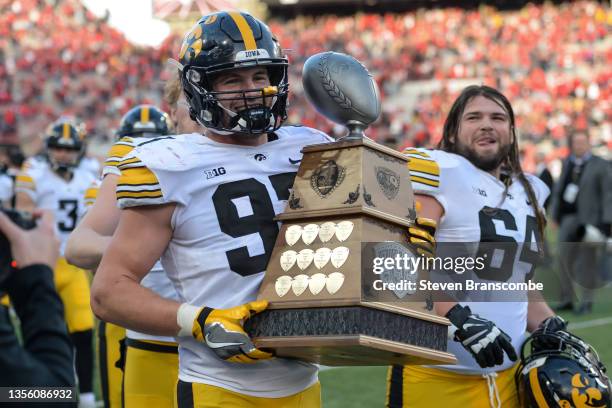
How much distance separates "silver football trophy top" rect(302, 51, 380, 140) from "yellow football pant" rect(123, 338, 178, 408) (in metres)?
1.49

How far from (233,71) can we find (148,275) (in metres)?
1.38

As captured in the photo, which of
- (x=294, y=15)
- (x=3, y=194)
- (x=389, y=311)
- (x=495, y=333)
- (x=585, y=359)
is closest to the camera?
(x=389, y=311)

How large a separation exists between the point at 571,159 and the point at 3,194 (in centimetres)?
573

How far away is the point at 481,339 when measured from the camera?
9.78 feet

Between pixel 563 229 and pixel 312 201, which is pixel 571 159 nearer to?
pixel 563 229

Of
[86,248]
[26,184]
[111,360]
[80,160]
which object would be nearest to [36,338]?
[86,248]

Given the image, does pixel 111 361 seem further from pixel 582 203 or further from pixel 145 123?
pixel 582 203

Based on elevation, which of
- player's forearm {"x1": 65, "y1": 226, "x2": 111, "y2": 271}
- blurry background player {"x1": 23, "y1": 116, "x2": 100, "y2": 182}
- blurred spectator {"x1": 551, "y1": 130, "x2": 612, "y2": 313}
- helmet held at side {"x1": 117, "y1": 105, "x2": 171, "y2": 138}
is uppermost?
helmet held at side {"x1": 117, "y1": 105, "x2": 171, "y2": 138}

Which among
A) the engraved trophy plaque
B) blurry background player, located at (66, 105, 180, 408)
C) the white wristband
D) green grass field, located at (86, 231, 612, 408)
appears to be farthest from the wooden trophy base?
green grass field, located at (86, 231, 612, 408)

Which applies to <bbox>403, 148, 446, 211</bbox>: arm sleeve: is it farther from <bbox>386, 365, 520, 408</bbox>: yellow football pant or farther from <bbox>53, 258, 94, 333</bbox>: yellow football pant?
<bbox>53, 258, 94, 333</bbox>: yellow football pant

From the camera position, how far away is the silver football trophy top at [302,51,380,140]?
2.47m

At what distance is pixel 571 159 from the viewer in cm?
983

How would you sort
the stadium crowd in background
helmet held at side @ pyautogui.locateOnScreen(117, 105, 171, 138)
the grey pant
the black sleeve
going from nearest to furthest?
the black sleeve → helmet held at side @ pyautogui.locateOnScreen(117, 105, 171, 138) → the grey pant → the stadium crowd in background

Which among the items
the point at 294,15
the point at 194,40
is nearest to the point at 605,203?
the point at 194,40
